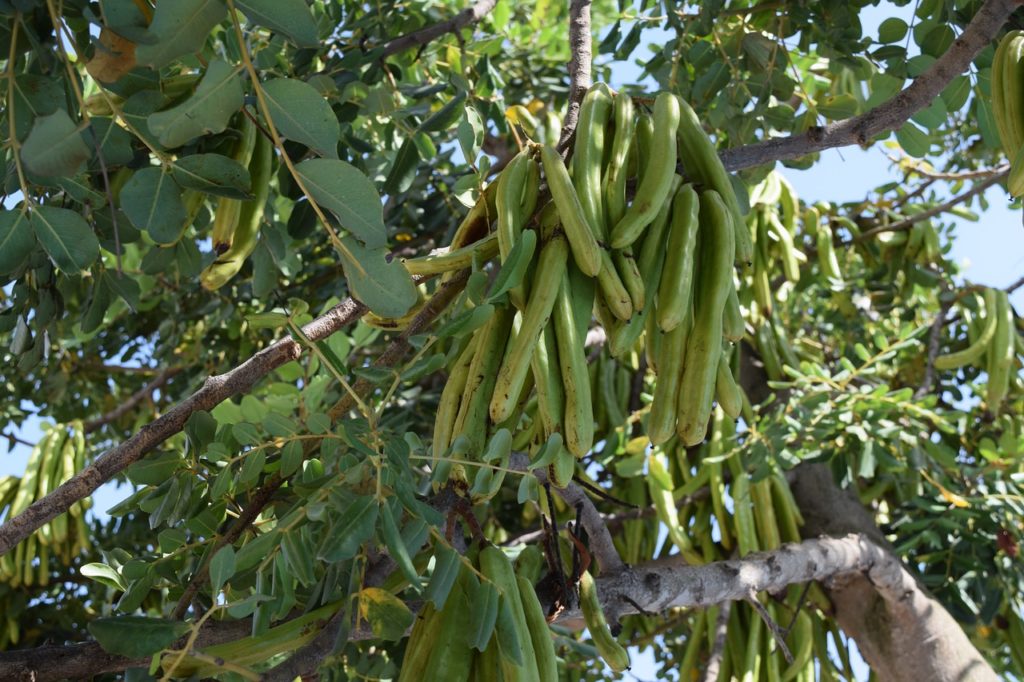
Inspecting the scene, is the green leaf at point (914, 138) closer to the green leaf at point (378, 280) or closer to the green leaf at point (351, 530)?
Answer: the green leaf at point (378, 280)

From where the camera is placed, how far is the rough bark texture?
6.51 ft

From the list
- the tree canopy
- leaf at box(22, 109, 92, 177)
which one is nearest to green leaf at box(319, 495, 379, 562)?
the tree canopy

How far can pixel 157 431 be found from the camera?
1.05 meters

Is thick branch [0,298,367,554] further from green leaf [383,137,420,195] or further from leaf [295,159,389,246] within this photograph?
green leaf [383,137,420,195]

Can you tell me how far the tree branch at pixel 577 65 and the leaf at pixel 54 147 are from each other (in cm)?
62

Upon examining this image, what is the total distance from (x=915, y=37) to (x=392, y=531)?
1298mm

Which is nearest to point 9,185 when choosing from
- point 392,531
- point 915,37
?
point 392,531

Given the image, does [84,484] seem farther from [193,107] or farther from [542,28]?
[542,28]

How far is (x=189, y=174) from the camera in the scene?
99cm

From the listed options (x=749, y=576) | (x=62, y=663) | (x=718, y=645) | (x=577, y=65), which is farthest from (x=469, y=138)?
(x=718, y=645)

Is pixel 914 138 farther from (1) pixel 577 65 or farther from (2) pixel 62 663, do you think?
(2) pixel 62 663

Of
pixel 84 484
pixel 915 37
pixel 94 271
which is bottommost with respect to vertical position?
pixel 84 484

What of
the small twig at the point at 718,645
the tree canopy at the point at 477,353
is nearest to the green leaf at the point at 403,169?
the tree canopy at the point at 477,353

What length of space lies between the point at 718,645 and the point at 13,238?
1.61m
